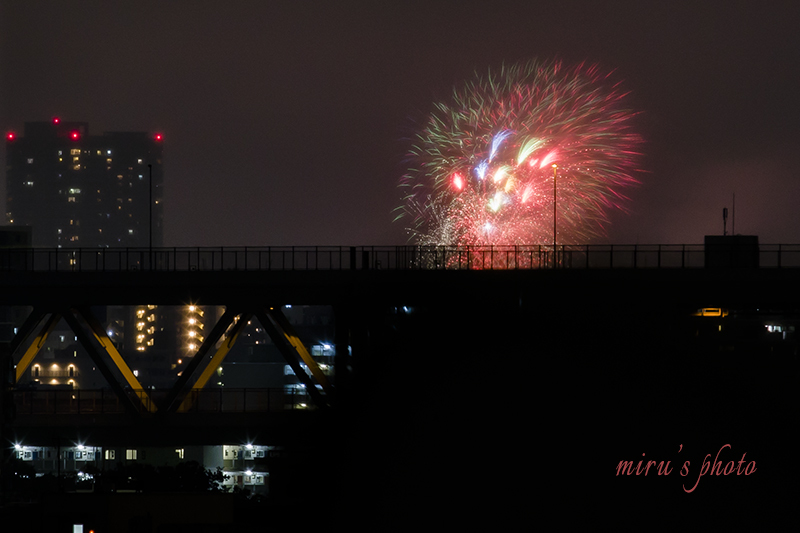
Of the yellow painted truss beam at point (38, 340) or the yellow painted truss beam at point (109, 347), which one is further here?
the yellow painted truss beam at point (38, 340)

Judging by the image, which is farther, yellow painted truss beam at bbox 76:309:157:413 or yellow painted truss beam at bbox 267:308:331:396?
yellow painted truss beam at bbox 267:308:331:396

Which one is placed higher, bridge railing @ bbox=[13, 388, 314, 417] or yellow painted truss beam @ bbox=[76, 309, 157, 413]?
yellow painted truss beam @ bbox=[76, 309, 157, 413]

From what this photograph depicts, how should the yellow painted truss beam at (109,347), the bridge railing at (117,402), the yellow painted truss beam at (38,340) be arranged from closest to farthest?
the yellow painted truss beam at (109,347)
the bridge railing at (117,402)
the yellow painted truss beam at (38,340)

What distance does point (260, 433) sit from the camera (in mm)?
44469

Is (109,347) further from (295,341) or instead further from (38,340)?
(295,341)

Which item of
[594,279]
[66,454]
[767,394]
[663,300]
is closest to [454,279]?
[594,279]

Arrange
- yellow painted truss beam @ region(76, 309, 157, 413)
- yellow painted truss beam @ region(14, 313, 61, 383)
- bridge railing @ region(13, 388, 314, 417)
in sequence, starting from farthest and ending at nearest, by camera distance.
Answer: yellow painted truss beam @ region(14, 313, 61, 383) < bridge railing @ region(13, 388, 314, 417) < yellow painted truss beam @ region(76, 309, 157, 413)

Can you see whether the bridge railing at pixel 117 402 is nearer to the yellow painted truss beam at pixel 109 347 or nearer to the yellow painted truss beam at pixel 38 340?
the yellow painted truss beam at pixel 109 347

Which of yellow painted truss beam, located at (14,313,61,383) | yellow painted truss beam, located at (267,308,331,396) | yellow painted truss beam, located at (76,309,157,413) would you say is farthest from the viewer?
yellow painted truss beam, located at (14,313,61,383)

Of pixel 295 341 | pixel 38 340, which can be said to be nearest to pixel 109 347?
pixel 38 340

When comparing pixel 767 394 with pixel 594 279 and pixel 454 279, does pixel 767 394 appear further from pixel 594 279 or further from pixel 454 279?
pixel 454 279

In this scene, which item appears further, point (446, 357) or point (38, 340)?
point (446, 357)

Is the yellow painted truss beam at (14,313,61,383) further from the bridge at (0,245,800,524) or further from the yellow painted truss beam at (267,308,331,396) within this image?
the yellow painted truss beam at (267,308,331,396)

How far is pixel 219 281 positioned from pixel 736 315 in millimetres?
53892
